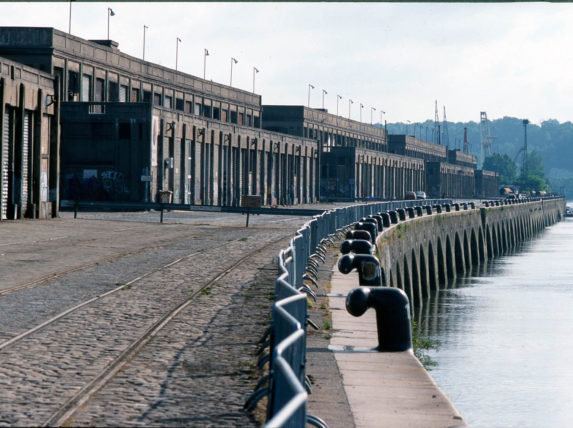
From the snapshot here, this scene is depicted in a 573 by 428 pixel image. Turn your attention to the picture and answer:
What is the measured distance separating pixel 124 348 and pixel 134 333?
1.22 metres

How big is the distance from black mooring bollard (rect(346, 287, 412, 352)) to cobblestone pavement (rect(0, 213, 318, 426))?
1.58 metres

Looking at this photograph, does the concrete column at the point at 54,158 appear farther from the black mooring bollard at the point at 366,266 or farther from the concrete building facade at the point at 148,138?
the black mooring bollard at the point at 366,266

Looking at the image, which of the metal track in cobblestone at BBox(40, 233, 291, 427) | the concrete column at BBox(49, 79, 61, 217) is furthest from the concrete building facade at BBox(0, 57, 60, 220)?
the metal track in cobblestone at BBox(40, 233, 291, 427)

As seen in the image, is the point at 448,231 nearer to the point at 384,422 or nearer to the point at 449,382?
the point at 449,382

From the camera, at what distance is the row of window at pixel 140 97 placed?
70.8 m

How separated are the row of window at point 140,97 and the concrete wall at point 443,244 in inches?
910

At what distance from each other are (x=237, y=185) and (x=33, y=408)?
67.3m

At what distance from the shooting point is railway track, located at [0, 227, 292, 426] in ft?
28.6

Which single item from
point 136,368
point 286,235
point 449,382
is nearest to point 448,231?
point 286,235

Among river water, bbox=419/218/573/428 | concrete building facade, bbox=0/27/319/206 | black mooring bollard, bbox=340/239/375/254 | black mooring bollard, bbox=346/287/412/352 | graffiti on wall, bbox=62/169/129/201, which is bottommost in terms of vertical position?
river water, bbox=419/218/573/428

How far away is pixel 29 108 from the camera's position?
41.4 meters

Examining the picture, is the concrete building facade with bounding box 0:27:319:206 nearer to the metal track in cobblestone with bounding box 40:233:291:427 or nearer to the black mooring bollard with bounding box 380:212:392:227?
the black mooring bollard with bounding box 380:212:392:227

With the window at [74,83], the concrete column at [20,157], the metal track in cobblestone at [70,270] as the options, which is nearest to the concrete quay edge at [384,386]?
the metal track in cobblestone at [70,270]

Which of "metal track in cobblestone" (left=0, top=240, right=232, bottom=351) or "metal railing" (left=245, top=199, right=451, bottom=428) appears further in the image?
"metal track in cobblestone" (left=0, top=240, right=232, bottom=351)
